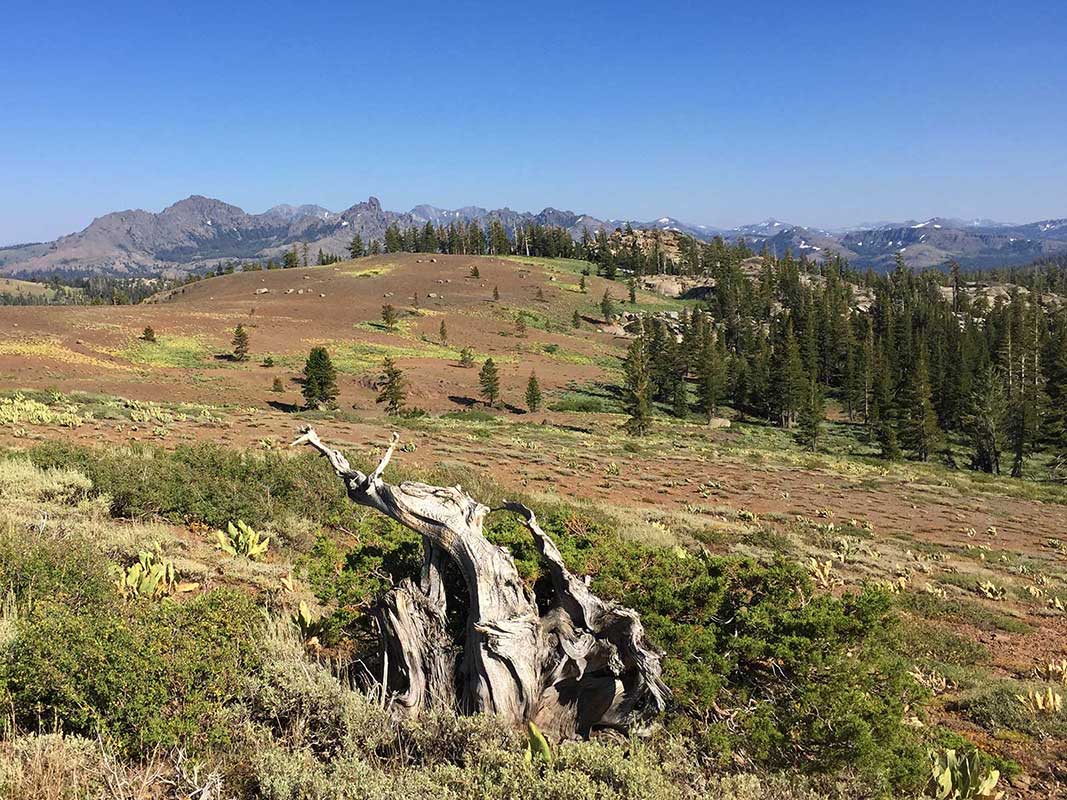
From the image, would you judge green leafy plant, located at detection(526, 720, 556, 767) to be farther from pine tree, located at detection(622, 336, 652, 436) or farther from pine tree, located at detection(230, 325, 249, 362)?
pine tree, located at detection(230, 325, 249, 362)

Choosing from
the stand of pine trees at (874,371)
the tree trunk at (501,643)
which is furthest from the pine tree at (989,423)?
the tree trunk at (501,643)

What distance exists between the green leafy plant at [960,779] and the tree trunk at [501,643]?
2175 mm

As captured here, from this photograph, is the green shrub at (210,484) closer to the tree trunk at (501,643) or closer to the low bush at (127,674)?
the low bush at (127,674)

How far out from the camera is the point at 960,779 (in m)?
4.87

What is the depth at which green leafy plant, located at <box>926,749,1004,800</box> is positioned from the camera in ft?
15.3

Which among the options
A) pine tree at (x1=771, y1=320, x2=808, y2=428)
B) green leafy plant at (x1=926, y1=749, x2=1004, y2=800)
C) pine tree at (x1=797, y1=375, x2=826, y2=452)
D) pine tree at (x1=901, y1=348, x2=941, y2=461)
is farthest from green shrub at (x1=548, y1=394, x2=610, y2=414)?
green leafy plant at (x1=926, y1=749, x2=1004, y2=800)

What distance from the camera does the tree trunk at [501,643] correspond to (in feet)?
16.0

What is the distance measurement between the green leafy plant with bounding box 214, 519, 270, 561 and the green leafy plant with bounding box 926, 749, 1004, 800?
333 inches

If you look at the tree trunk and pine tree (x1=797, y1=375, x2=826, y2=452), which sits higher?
the tree trunk

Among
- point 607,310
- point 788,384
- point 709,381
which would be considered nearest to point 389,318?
point 709,381

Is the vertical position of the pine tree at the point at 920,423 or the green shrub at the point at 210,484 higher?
the green shrub at the point at 210,484

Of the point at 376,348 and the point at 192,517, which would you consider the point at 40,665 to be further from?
the point at 376,348

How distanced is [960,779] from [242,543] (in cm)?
906

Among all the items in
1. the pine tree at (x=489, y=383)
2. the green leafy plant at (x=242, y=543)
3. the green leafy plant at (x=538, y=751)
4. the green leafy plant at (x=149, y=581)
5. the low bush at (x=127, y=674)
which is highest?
the low bush at (x=127, y=674)
